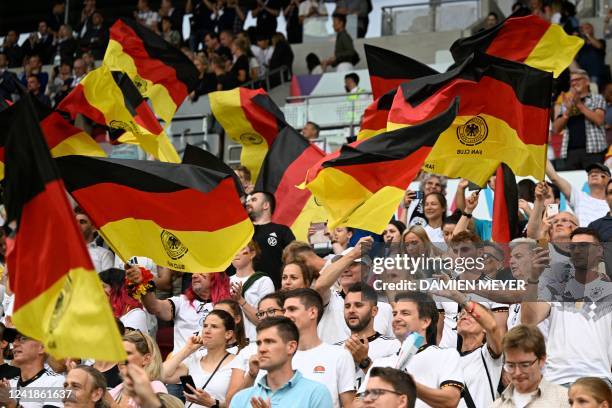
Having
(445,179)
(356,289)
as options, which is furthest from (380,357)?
(445,179)

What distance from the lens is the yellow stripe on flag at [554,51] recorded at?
1172 centimetres

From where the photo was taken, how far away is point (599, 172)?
1229 centimetres

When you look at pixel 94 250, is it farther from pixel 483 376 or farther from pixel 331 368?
pixel 483 376

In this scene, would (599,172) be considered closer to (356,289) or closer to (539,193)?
(539,193)

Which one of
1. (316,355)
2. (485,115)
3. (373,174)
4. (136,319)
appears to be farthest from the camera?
(485,115)

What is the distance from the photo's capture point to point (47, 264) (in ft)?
22.5

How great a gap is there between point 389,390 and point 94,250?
5651mm

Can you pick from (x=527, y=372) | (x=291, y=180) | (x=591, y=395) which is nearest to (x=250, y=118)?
(x=291, y=180)

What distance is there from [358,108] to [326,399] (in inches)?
417

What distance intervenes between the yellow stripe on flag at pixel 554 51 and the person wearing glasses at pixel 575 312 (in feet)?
11.7

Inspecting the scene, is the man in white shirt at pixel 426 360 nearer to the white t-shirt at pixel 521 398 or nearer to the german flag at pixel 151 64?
the white t-shirt at pixel 521 398

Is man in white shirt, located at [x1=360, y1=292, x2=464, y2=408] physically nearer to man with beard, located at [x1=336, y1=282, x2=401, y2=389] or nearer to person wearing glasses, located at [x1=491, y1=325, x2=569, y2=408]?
man with beard, located at [x1=336, y1=282, x2=401, y2=389]

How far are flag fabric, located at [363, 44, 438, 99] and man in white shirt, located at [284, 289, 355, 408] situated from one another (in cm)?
388

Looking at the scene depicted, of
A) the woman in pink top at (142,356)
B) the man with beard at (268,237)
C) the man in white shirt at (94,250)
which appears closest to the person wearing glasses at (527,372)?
the woman in pink top at (142,356)
